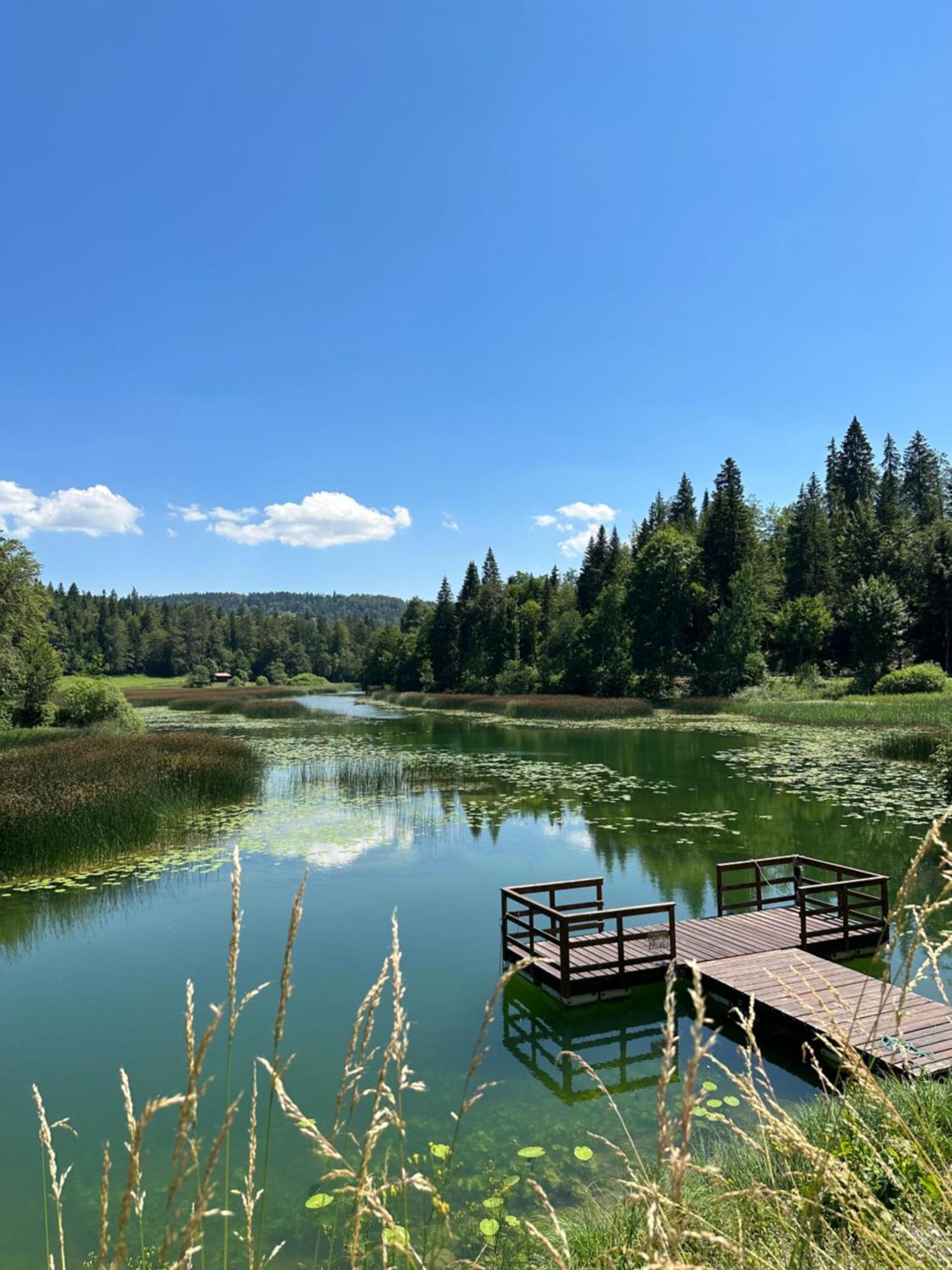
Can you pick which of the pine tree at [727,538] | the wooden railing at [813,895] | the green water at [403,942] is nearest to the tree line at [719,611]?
the pine tree at [727,538]

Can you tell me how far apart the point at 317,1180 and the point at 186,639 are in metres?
132

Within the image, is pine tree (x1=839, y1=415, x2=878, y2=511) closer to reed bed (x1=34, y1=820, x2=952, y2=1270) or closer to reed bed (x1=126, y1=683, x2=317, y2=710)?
reed bed (x1=126, y1=683, x2=317, y2=710)

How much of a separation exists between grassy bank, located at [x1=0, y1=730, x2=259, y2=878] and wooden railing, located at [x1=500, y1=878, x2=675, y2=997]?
27.3 ft

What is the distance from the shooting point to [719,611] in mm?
56375

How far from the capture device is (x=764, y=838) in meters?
14.9

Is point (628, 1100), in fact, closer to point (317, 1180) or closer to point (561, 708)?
point (317, 1180)

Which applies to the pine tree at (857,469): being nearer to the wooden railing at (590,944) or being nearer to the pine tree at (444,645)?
the pine tree at (444,645)

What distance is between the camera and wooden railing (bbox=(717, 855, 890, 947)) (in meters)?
9.30

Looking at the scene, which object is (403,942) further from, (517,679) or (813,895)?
(517,679)

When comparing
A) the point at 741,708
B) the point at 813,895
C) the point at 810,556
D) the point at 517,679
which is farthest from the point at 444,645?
the point at 813,895

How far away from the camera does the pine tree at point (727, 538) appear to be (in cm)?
5731

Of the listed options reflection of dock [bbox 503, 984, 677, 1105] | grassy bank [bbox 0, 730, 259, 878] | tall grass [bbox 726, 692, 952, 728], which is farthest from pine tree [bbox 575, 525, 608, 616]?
reflection of dock [bbox 503, 984, 677, 1105]

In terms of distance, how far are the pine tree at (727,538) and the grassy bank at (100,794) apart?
143 feet

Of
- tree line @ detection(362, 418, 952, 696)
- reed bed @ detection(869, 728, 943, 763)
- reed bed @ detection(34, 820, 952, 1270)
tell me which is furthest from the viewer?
tree line @ detection(362, 418, 952, 696)
